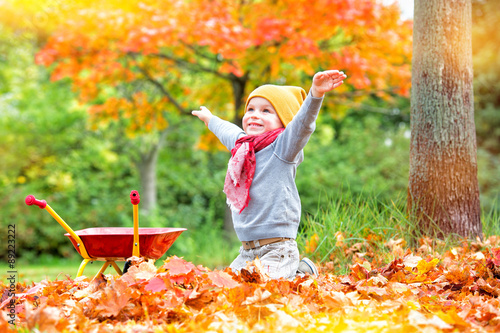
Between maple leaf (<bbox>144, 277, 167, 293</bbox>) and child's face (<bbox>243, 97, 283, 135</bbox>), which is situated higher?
child's face (<bbox>243, 97, 283, 135</bbox>)

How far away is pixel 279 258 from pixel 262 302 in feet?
2.34

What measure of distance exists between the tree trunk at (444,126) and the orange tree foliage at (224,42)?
9.01ft

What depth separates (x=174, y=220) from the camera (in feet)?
34.9

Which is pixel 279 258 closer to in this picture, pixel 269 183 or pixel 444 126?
pixel 269 183

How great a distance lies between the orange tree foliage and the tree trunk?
275 cm

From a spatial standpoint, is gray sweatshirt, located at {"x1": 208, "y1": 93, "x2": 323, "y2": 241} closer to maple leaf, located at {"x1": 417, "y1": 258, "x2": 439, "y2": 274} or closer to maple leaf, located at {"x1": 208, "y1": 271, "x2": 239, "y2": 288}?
maple leaf, located at {"x1": 208, "y1": 271, "x2": 239, "y2": 288}

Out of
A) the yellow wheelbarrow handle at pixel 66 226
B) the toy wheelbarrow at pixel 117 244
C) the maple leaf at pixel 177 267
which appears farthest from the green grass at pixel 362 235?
the yellow wheelbarrow handle at pixel 66 226

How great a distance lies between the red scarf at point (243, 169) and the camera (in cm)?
279

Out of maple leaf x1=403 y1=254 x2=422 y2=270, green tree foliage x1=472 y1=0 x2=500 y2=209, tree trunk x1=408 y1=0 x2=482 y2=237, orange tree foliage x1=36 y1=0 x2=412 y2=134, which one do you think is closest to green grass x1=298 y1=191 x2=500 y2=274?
tree trunk x1=408 y1=0 x2=482 y2=237

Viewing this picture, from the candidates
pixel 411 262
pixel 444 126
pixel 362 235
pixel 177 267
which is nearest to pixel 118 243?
pixel 177 267

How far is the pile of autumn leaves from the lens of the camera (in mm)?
1774

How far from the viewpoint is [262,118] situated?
2943mm

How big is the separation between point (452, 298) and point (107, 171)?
997 cm

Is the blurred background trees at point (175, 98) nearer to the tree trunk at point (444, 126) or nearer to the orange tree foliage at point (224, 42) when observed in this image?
the orange tree foliage at point (224, 42)
